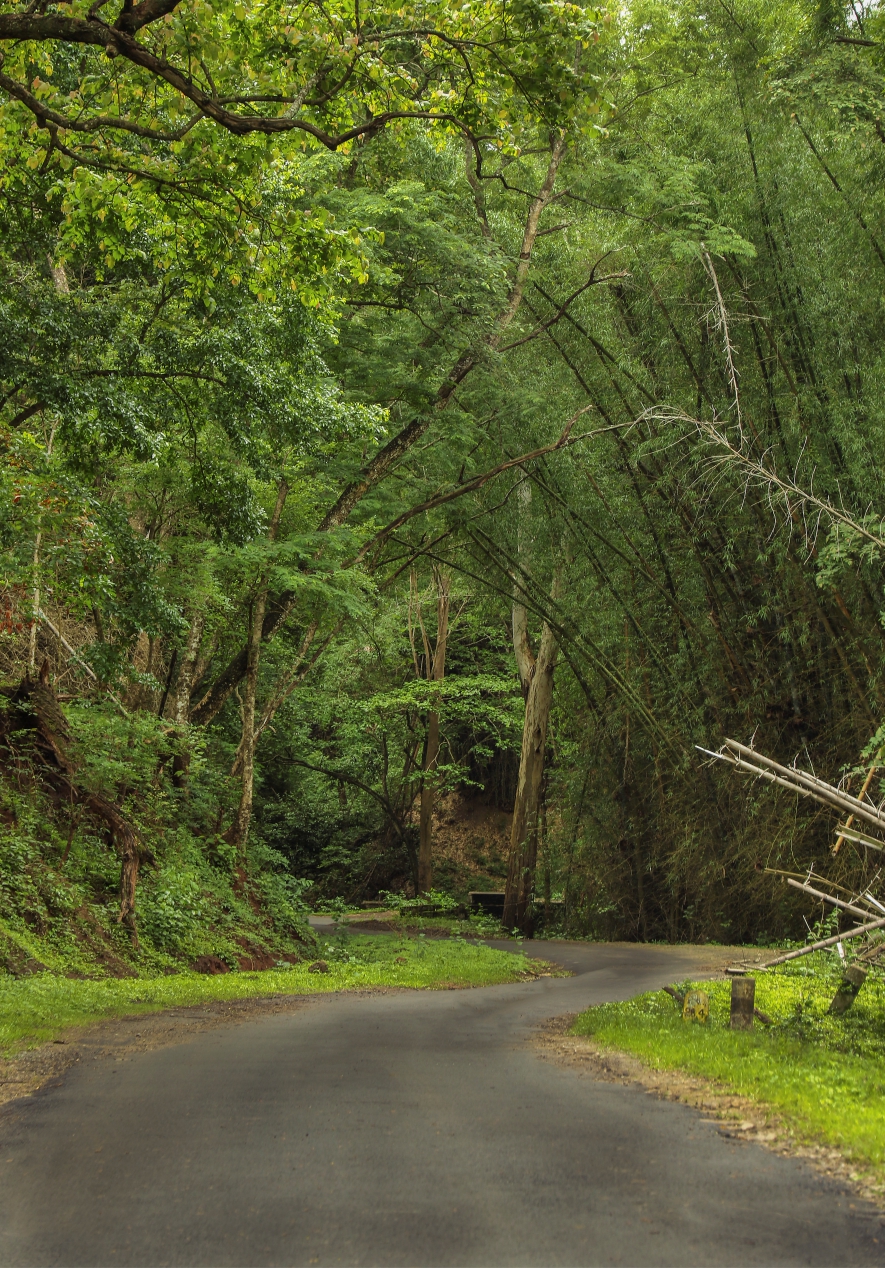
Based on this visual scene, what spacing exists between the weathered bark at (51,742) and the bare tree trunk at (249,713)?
2671 millimetres

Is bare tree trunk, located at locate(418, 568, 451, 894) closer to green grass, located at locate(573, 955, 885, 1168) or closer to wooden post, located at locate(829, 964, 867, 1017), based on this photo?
green grass, located at locate(573, 955, 885, 1168)

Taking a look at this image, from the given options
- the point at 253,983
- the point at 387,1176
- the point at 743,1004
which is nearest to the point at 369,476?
the point at 253,983

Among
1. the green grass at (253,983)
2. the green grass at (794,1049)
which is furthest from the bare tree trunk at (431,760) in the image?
the green grass at (794,1049)

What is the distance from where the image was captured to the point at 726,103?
526 inches

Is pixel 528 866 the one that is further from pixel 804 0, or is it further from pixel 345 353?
pixel 804 0

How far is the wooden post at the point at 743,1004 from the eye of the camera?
7.52m

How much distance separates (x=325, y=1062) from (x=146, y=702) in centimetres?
1004

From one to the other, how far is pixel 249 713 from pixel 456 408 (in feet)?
18.6

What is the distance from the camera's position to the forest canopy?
298 inches

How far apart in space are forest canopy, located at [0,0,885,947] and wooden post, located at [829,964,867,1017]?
476cm

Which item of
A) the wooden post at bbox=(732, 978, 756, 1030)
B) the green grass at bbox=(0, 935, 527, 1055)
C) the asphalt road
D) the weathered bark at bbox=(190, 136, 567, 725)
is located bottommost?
the green grass at bbox=(0, 935, 527, 1055)

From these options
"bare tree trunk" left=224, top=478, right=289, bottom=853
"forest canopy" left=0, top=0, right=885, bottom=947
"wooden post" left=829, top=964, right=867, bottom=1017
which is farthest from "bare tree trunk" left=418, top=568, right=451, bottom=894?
"wooden post" left=829, top=964, right=867, bottom=1017

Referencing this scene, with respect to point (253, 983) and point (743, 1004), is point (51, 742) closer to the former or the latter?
point (253, 983)

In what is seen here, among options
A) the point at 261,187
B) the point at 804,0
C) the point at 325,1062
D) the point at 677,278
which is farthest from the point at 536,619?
the point at 325,1062
